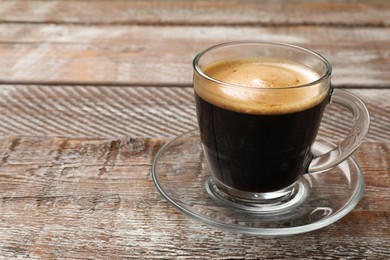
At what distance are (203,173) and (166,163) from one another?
0.05m

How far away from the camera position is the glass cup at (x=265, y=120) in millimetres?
641

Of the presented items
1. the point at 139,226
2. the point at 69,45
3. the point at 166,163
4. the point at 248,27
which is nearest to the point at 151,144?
the point at 166,163

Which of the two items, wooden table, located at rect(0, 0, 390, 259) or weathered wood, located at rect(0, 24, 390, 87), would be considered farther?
weathered wood, located at rect(0, 24, 390, 87)

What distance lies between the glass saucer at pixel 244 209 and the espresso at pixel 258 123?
3cm

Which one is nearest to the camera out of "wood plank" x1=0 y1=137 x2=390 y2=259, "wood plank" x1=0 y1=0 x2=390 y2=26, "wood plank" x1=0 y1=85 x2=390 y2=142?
"wood plank" x1=0 y1=137 x2=390 y2=259

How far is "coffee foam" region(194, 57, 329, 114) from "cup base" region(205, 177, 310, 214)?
11cm

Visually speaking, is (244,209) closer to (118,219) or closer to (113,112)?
(118,219)

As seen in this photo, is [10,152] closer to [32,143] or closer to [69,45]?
[32,143]

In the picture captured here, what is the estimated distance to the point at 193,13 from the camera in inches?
55.2

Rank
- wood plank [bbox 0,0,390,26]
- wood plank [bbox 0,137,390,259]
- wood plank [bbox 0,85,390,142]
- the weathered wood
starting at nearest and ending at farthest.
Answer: wood plank [bbox 0,137,390,259] → wood plank [bbox 0,85,390,142] → the weathered wood → wood plank [bbox 0,0,390,26]

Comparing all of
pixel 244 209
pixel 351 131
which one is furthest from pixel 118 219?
pixel 351 131

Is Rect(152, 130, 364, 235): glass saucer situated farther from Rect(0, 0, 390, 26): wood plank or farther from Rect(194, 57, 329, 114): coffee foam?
Rect(0, 0, 390, 26): wood plank

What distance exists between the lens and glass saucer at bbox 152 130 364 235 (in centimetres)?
62

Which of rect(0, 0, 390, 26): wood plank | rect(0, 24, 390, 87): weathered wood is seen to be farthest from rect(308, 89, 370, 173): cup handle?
rect(0, 0, 390, 26): wood plank
